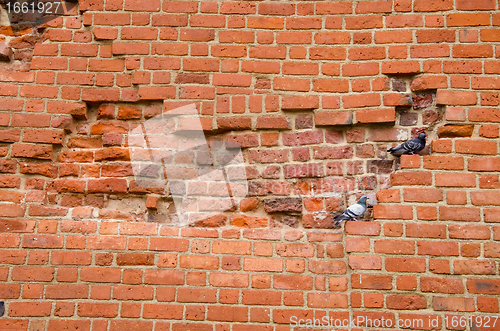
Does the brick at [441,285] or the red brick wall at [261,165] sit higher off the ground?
the red brick wall at [261,165]

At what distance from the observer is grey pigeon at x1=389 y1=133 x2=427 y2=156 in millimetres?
2094

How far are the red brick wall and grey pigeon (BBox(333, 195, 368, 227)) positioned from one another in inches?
1.8

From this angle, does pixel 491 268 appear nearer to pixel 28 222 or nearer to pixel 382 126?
pixel 382 126

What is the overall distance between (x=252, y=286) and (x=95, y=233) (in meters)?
0.91

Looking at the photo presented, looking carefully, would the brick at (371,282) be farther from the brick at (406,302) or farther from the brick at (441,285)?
the brick at (441,285)

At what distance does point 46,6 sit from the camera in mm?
2410

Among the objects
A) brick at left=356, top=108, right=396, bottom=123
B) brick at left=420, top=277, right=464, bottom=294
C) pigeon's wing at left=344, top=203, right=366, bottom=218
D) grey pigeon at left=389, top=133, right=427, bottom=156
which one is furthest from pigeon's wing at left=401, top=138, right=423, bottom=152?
brick at left=420, top=277, right=464, bottom=294

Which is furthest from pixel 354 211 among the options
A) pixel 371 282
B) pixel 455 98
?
pixel 455 98

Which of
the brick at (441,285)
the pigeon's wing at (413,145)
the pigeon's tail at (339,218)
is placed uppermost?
the pigeon's wing at (413,145)

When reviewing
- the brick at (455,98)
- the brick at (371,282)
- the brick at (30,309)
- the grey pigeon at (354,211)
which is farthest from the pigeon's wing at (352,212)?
the brick at (30,309)

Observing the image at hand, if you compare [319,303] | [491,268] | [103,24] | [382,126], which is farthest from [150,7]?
[491,268]

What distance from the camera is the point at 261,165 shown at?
2.21 meters

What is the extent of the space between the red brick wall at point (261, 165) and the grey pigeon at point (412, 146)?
5 centimetres

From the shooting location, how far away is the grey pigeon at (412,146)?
2.09m
